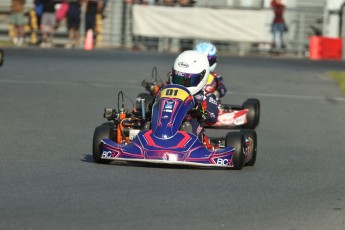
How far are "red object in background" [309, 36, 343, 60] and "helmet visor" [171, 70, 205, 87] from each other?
20061 mm

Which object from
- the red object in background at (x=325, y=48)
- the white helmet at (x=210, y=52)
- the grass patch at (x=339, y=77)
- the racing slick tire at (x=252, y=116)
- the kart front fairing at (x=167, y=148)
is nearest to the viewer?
the kart front fairing at (x=167, y=148)

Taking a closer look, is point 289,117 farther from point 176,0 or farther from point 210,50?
point 176,0

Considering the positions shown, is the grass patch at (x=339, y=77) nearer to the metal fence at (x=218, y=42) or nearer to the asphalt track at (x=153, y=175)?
the asphalt track at (x=153, y=175)

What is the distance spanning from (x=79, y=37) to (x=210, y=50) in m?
17.6

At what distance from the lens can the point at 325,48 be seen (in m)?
31.1

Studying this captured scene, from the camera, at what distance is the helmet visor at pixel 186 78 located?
10594 mm

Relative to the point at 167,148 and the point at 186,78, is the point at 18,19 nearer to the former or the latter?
the point at 186,78

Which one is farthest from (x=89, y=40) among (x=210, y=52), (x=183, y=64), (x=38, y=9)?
(x=183, y=64)

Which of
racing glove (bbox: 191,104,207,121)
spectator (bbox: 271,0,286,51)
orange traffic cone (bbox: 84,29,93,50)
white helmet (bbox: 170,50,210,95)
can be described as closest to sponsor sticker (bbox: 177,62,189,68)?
white helmet (bbox: 170,50,210,95)

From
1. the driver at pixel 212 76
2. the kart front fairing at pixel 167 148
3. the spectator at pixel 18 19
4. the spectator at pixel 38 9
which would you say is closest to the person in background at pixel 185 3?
the spectator at pixel 38 9

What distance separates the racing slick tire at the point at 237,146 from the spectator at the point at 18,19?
21.7 metres

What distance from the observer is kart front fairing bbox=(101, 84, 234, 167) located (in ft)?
30.5

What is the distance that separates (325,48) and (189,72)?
68.7 feet

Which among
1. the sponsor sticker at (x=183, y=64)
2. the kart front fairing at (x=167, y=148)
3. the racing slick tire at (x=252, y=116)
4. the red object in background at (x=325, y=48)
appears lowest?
the red object in background at (x=325, y=48)
